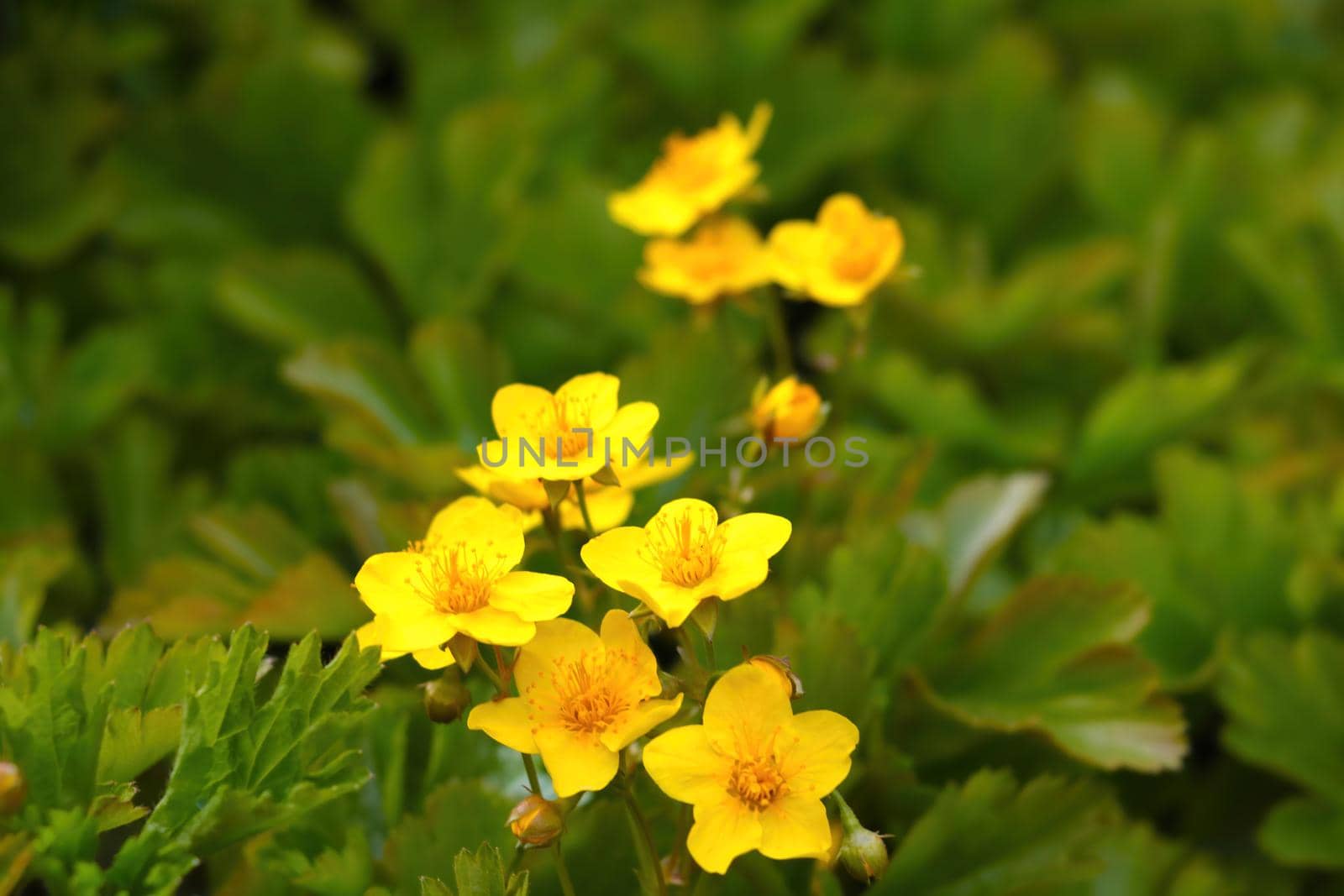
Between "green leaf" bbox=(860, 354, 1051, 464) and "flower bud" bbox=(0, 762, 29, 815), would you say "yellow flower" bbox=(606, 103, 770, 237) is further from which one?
"flower bud" bbox=(0, 762, 29, 815)

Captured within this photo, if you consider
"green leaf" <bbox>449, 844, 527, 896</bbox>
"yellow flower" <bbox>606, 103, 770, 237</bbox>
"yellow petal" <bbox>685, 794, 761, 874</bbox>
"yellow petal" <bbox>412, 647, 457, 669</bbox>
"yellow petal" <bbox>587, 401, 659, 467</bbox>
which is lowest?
"green leaf" <bbox>449, 844, 527, 896</bbox>

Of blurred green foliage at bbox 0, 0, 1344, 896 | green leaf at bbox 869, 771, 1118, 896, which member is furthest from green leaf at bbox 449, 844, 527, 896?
green leaf at bbox 869, 771, 1118, 896

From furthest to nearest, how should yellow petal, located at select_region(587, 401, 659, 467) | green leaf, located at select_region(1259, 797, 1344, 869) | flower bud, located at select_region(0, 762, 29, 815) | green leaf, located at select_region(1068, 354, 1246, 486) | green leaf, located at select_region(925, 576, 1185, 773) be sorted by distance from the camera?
green leaf, located at select_region(1068, 354, 1246, 486) → green leaf, located at select_region(1259, 797, 1344, 869) → green leaf, located at select_region(925, 576, 1185, 773) → yellow petal, located at select_region(587, 401, 659, 467) → flower bud, located at select_region(0, 762, 29, 815)

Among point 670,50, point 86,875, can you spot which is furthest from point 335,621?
point 670,50

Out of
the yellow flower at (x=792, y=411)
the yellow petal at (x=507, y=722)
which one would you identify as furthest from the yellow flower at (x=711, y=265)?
the yellow petal at (x=507, y=722)

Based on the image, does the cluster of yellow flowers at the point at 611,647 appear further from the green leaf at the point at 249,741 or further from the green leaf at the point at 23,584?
the green leaf at the point at 23,584

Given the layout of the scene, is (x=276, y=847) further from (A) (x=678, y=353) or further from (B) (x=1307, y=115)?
(B) (x=1307, y=115)
